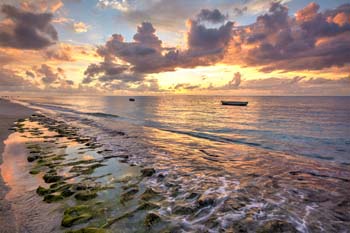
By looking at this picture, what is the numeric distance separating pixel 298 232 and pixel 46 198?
9.08 m

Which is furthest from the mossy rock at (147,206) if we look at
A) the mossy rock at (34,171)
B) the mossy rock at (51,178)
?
the mossy rock at (34,171)

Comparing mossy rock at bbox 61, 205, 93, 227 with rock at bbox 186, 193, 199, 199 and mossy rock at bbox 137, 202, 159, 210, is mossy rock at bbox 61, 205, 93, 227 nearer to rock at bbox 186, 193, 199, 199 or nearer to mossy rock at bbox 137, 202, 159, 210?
mossy rock at bbox 137, 202, 159, 210

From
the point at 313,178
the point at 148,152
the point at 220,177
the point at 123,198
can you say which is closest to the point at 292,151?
the point at 313,178

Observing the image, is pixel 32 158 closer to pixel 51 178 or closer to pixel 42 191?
pixel 51 178

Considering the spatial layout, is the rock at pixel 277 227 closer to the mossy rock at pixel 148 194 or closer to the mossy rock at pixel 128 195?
the mossy rock at pixel 148 194

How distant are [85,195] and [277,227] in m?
7.26

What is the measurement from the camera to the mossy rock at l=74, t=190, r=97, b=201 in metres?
8.64

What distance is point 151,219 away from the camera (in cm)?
712

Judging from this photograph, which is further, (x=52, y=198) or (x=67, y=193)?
(x=67, y=193)

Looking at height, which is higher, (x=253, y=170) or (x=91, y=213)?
(x=91, y=213)

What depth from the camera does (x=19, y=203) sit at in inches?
308

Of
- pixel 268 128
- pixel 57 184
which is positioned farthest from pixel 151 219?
pixel 268 128

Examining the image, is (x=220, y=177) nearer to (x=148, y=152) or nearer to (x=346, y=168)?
(x=148, y=152)

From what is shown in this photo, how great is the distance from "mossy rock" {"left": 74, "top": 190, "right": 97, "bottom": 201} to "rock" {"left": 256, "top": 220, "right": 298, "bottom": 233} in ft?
20.9
